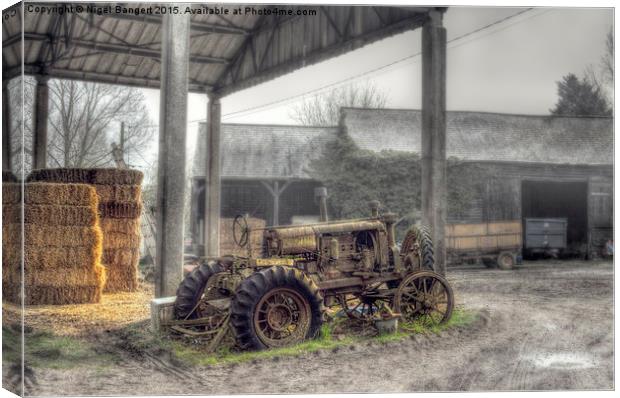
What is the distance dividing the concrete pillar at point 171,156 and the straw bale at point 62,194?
195cm

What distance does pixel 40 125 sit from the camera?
7.27 meters

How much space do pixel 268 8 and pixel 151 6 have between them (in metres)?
1.35

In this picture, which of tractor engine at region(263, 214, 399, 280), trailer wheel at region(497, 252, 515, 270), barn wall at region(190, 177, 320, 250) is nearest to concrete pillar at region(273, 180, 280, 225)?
barn wall at region(190, 177, 320, 250)

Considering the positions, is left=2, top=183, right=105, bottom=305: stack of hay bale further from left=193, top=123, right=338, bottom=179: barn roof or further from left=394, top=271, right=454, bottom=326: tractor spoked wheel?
left=394, top=271, right=454, bottom=326: tractor spoked wheel

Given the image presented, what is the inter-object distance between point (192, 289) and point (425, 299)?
2.93 metres

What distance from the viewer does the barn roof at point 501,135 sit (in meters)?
7.65

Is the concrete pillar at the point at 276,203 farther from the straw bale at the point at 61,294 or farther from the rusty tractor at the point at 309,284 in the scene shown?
A: the straw bale at the point at 61,294

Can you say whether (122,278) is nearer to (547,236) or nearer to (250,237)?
(250,237)

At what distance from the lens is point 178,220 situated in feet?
28.3

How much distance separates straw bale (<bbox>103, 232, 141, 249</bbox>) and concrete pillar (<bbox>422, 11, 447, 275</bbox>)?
620 cm

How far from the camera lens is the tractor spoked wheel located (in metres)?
8.43

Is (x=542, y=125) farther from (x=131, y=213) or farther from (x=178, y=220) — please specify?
(x=131, y=213)

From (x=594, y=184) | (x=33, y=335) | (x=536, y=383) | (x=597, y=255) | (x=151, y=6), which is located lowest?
(x=536, y=383)

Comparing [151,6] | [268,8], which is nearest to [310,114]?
[268,8]
